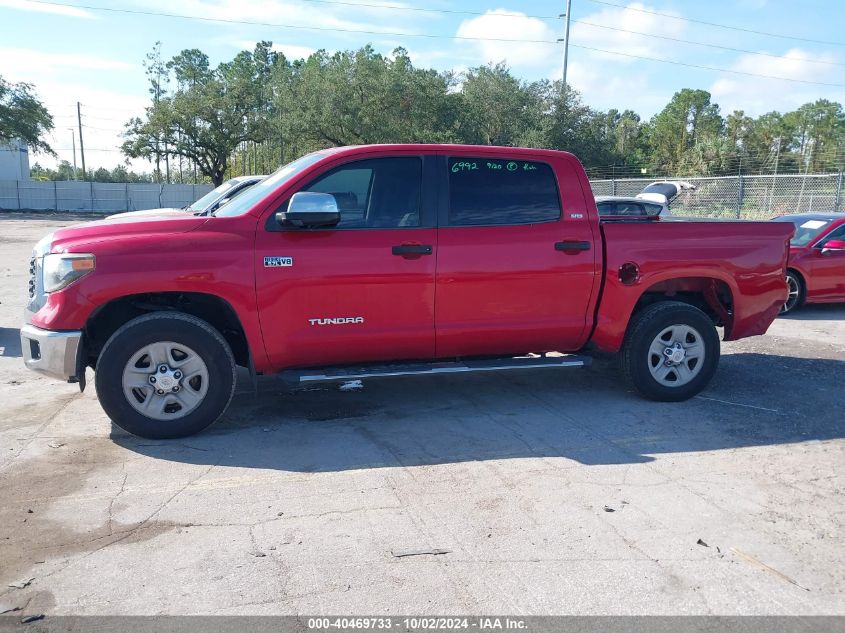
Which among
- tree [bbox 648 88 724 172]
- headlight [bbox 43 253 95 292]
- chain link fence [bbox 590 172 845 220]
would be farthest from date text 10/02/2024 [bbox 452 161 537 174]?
tree [bbox 648 88 724 172]

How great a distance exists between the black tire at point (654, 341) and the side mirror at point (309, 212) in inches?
105

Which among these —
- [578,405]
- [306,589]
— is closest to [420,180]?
[578,405]

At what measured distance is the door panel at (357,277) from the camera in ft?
16.0

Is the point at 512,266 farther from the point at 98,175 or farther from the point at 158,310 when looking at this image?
the point at 98,175

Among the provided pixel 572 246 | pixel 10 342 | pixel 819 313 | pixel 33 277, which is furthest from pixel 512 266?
pixel 819 313

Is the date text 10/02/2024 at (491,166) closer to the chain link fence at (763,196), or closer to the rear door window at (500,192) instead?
the rear door window at (500,192)

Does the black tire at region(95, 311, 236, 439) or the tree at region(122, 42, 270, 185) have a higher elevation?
the tree at region(122, 42, 270, 185)

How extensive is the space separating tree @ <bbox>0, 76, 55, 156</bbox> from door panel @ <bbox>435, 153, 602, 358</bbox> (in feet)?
156

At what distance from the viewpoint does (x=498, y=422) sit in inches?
210

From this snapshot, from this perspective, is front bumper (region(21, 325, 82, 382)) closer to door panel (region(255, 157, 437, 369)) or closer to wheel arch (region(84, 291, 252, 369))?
wheel arch (region(84, 291, 252, 369))

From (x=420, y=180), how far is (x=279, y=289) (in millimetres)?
1362

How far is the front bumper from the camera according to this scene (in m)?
4.64

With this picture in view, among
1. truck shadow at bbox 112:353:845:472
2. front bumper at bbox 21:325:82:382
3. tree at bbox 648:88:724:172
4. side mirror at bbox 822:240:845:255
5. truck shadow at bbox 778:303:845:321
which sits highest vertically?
tree at bbox 648:88:724:172

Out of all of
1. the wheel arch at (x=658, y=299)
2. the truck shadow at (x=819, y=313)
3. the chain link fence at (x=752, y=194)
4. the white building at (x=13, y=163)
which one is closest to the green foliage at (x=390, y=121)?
the chain link fence at (x=752, y=194)
